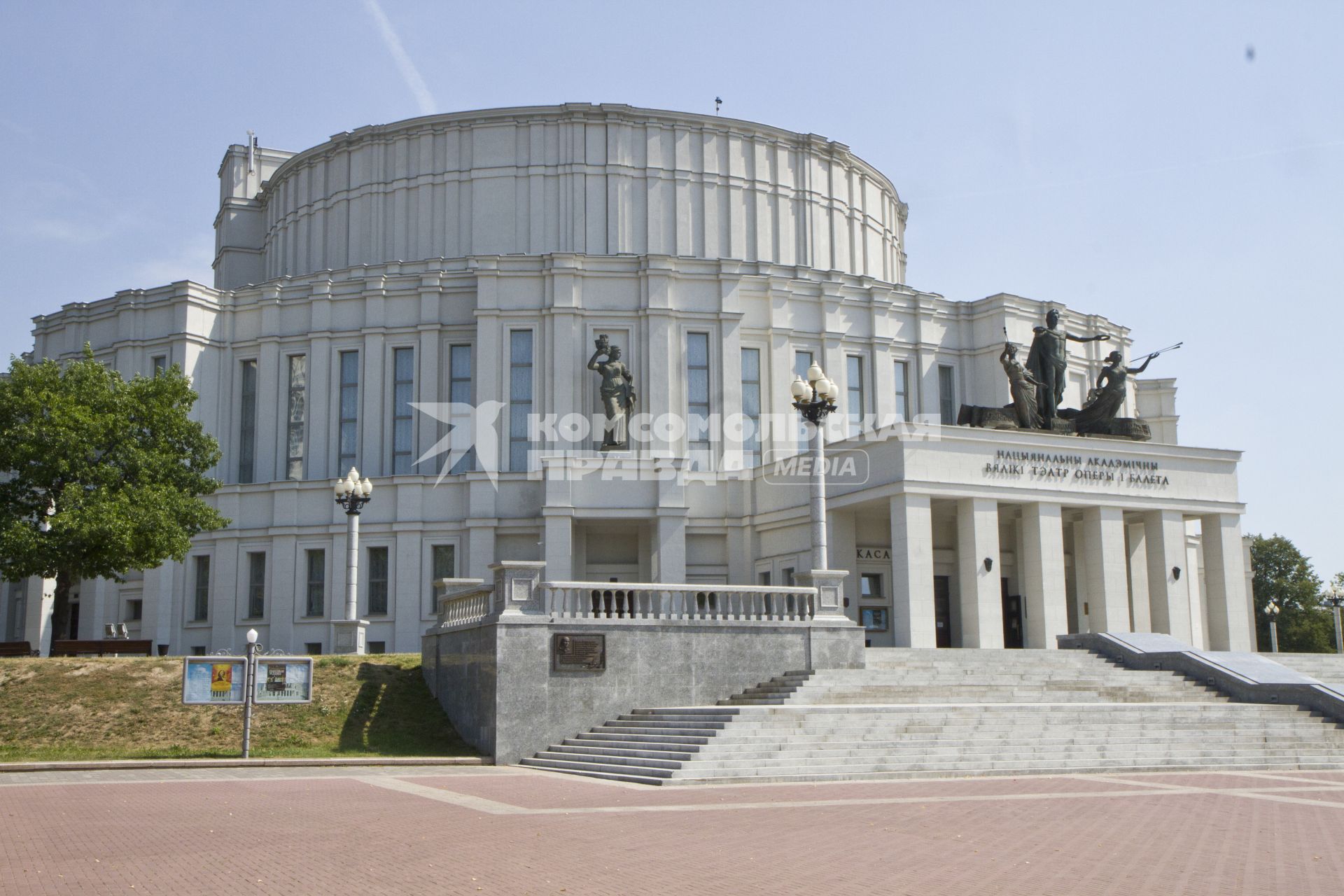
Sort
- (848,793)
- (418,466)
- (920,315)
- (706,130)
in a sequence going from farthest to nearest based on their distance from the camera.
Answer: (706,130)
(920,315)
(418,466)
(848,793)

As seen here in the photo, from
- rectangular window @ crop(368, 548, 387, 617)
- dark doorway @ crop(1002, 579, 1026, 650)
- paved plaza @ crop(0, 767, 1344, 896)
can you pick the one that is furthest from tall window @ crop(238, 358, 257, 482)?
paved plaza @ crop(0, 767, 1344, 896)

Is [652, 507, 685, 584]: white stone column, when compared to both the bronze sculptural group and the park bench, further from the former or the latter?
the park bench

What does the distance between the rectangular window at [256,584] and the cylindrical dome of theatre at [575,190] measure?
1481 centimetres

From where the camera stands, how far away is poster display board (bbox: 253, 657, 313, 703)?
2730cm

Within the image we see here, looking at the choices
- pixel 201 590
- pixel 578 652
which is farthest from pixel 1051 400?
pixel 201 590

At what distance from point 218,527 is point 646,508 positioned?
46.1 feet

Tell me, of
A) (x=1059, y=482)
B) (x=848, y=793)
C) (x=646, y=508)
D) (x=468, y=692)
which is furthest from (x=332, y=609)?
(x=848, y=793)

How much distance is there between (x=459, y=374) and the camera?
4953 centimetres

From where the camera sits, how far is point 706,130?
2227 inches

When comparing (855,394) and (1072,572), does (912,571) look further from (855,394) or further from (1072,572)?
(855,394)

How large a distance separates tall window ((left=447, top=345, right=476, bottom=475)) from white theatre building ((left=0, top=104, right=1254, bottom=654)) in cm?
11

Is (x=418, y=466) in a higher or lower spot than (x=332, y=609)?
higher

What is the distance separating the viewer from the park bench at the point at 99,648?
123 feet

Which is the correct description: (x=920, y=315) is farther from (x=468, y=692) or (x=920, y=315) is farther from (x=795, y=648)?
(x=468, y=692)
